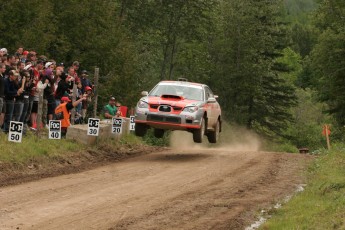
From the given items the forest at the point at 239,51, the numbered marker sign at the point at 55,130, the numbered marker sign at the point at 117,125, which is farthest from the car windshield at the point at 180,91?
the forest at the point at 239,51

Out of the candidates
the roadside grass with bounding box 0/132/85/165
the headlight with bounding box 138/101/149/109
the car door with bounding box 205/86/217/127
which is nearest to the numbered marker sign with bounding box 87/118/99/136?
the roadside grass with bounding box 0/132/85/165

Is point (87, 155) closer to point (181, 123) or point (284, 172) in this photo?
point (181, 123)

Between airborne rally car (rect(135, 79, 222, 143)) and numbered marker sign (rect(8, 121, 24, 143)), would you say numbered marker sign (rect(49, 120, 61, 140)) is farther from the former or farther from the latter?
airborne rally car (rect(135, 79, 222, 143))

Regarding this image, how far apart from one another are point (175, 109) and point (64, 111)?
122 inches

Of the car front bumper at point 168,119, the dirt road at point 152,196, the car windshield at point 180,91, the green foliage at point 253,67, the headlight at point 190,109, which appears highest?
the green foliage at point 253,67

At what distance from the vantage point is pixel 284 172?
18.9 meters

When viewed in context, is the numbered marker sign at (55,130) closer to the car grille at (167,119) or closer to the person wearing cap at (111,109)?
the car grille at (167,119)

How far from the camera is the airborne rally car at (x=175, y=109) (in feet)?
67.2

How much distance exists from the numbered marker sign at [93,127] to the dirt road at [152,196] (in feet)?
4.35

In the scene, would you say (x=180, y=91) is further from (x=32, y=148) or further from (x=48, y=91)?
(x=32, y=148)

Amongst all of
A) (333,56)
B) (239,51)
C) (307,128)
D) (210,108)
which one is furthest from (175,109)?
(307,128)

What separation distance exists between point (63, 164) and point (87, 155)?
6.33ft

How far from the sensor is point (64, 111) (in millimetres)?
20406

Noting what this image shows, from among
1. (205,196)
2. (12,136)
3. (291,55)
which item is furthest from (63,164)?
(291,55)
